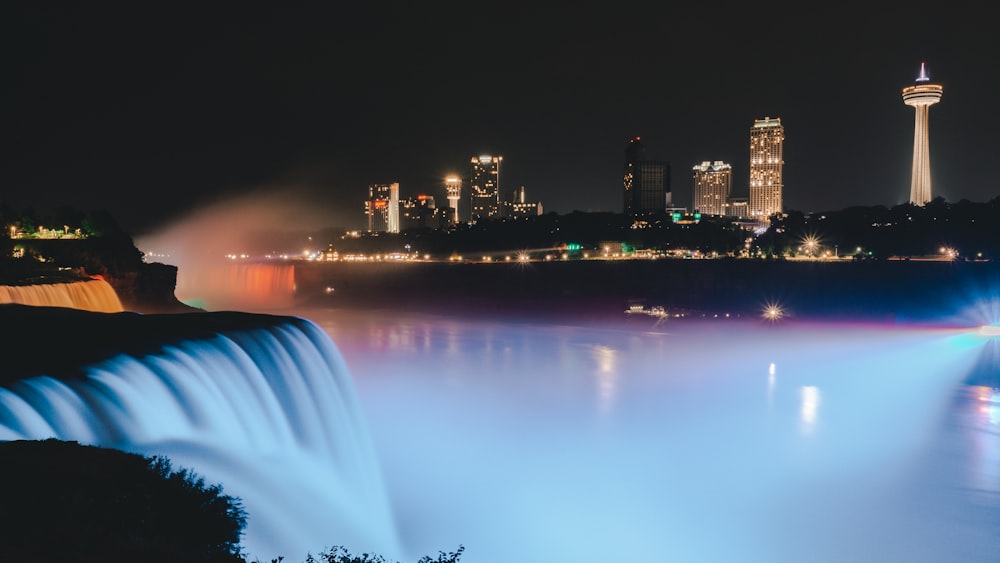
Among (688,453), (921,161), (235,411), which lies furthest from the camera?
(921,161)

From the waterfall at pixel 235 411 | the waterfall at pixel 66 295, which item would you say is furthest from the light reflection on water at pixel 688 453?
the waterfall at pixel 66 295

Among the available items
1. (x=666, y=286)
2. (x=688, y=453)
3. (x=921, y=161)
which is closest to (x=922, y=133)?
(x=921, y=161)

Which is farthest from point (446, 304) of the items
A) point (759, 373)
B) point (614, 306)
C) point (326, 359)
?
point (326, 359)

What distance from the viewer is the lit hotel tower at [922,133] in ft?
354

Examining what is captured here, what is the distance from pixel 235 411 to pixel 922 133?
403ft

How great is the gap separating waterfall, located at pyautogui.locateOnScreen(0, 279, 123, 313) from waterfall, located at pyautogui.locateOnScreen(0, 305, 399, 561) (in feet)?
11.2

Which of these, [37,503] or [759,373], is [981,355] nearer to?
[759,373]

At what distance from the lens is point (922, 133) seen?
10956cm

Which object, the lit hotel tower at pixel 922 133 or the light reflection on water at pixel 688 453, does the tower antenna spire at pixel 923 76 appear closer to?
the lit hotel tower at pixel 922 133

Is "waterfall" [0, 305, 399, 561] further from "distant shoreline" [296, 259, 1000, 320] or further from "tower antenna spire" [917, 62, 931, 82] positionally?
"tower antenna spire" [917, 62, 931, 82]

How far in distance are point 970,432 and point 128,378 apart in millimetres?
22752

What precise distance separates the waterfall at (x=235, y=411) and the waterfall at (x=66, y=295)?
343 centimetres

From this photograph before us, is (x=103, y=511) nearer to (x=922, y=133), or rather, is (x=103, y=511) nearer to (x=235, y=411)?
(x=235, y=411)

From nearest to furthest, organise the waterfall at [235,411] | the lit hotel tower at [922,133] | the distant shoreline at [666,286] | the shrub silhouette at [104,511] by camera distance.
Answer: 1. the shrub silhouette at [104,511]
2. the waterfall at [235,411]
3. the distant shoreline at [666,286]
4. the lit hotel tower at [922,133]
